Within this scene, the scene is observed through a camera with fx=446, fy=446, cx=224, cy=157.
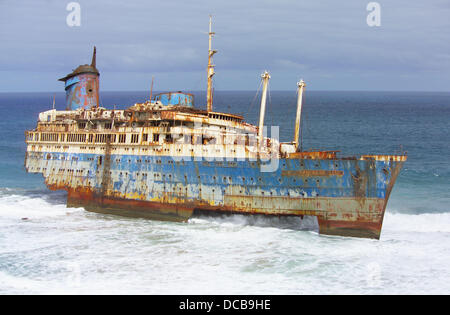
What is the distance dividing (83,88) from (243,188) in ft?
57.2

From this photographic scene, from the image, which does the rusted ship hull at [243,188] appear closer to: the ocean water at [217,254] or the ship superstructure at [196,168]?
the ship superstructure at [196,168]

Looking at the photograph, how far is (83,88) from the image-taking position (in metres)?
35.6

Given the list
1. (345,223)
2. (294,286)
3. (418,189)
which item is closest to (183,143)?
(345,223)

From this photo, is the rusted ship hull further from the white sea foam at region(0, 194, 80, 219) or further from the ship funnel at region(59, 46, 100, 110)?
the ship funnel at region(59, 46, 100, 110)

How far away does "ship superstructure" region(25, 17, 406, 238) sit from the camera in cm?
2400

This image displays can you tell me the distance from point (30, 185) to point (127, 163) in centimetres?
1631

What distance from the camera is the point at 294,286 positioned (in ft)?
58.6

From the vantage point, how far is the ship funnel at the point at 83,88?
3556cm

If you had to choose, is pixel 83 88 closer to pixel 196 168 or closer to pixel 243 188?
pixel 196 168

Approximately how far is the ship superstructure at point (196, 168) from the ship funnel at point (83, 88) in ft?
5.83

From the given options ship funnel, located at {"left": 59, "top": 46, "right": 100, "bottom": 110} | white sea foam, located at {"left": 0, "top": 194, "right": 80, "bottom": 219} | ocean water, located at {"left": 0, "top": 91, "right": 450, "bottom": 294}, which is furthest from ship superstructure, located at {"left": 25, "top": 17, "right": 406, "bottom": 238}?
ship funnel, located at {"left": 59, "top": 46, "right": 100, "bottom": 110}
